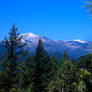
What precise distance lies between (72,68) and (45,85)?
20.4ft

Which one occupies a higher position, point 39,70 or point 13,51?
point 13,51

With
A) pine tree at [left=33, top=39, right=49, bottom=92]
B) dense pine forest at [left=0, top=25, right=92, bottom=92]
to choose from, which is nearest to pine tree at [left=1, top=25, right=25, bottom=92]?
dense pine forest at [left=0, top=25, right=92, bottom=92]

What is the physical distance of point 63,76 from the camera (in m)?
31.4

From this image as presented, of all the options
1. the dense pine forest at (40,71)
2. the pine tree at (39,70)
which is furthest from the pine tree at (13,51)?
the pine tree at (39,70)

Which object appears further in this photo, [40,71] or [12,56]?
[40,71]

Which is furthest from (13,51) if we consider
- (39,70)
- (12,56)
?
(39,70)

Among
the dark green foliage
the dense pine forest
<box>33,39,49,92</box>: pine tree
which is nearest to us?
the dark green foliage

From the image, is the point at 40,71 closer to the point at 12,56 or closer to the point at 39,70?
the point at 39,70

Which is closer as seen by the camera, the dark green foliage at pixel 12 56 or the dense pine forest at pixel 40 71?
the dark green foliage at pixel 12 56

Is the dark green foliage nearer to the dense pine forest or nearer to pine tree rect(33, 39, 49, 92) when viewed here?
the dense pine forest

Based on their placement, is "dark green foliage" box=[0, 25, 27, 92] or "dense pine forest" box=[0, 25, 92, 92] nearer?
"dark green foliage" box=[0, 25, 27, 92]

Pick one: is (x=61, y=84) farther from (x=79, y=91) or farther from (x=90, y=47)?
(x=90, y=47)

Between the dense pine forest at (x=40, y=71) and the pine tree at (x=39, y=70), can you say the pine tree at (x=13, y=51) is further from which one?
the pine tree at (x=39, y=70)

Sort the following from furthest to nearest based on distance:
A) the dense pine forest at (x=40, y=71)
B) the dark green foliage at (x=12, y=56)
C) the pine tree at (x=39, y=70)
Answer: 1. the pine tree at (x=39, y=70)
2. the dense pine forest at (x=40, y=71)
3. the dark green foliage at (x=12, y=56)
